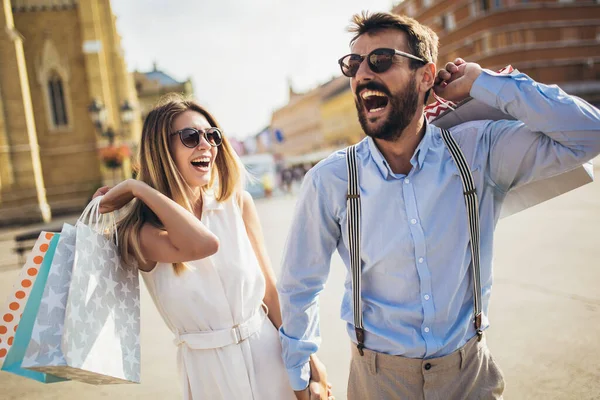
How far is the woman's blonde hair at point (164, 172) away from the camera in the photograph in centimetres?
201

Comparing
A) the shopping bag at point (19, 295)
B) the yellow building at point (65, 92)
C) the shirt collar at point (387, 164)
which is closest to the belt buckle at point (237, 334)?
the shopping bag at point (19, 295)

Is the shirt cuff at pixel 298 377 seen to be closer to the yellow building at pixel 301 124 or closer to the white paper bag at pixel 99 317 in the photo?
the white paper bag at pixel 99 317

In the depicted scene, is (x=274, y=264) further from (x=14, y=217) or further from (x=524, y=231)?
(x=14, y=217)

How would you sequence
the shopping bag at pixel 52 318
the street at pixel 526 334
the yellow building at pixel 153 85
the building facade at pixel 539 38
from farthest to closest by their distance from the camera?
the yellow building at pixel 153 85
the building facade at pixel 539 38
the street at pixel 526 334
the shopping bag at pixel 52 318

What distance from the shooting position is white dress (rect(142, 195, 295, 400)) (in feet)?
6.75

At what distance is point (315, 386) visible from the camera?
196 centimetres

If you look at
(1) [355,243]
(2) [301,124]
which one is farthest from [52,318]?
(2) [301,124]

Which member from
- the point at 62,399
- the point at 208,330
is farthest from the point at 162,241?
the point at 62,399

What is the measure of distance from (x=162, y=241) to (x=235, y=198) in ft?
1.80

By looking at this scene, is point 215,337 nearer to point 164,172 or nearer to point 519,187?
point 164,172

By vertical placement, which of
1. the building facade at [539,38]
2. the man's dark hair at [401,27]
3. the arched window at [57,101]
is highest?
the building facade at [539,38]

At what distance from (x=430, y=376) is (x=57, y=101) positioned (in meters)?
29.1

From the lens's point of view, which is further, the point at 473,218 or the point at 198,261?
the point at 198,261

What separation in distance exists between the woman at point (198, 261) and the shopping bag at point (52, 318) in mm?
338
